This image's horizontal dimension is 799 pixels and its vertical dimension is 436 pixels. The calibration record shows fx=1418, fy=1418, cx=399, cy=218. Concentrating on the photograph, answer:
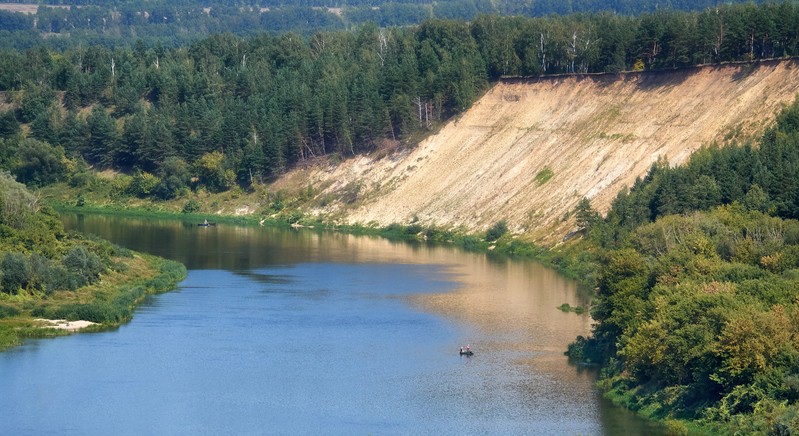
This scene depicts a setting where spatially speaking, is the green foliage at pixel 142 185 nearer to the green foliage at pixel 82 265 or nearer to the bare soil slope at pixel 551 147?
the bare soil slope at pixel 551 147

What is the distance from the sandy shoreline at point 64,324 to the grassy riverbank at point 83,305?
17cm

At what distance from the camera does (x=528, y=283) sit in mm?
83688

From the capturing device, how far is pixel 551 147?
109438 mm

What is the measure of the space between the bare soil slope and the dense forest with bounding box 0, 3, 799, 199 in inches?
99.2

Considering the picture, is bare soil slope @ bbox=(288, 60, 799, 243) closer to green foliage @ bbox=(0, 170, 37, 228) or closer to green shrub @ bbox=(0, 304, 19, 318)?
green foliage @ bbox=(0, 170, 37, 228)

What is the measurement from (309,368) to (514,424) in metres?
11.7

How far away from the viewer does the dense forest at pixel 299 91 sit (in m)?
113

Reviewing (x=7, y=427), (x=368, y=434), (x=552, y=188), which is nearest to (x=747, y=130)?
(x=552, y=188)

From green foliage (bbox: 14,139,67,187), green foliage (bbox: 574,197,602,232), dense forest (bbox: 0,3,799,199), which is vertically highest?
dense forest (bbox: 0,3,799,199)

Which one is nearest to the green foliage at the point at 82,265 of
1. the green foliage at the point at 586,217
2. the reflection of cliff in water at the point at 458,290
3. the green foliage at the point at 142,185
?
the reflection of cliff in water at the point at 458,290

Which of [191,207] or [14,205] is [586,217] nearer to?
[14,205]

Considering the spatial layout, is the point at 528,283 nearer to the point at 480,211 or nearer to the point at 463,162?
the point at 480,211

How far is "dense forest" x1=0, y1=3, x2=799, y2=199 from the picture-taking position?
112562mm

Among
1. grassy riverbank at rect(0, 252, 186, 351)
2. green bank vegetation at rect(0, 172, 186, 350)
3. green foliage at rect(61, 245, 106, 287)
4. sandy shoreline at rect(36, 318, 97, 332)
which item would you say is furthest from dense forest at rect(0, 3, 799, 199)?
sandy shoreline at rect(36, 318, 97, 332)
